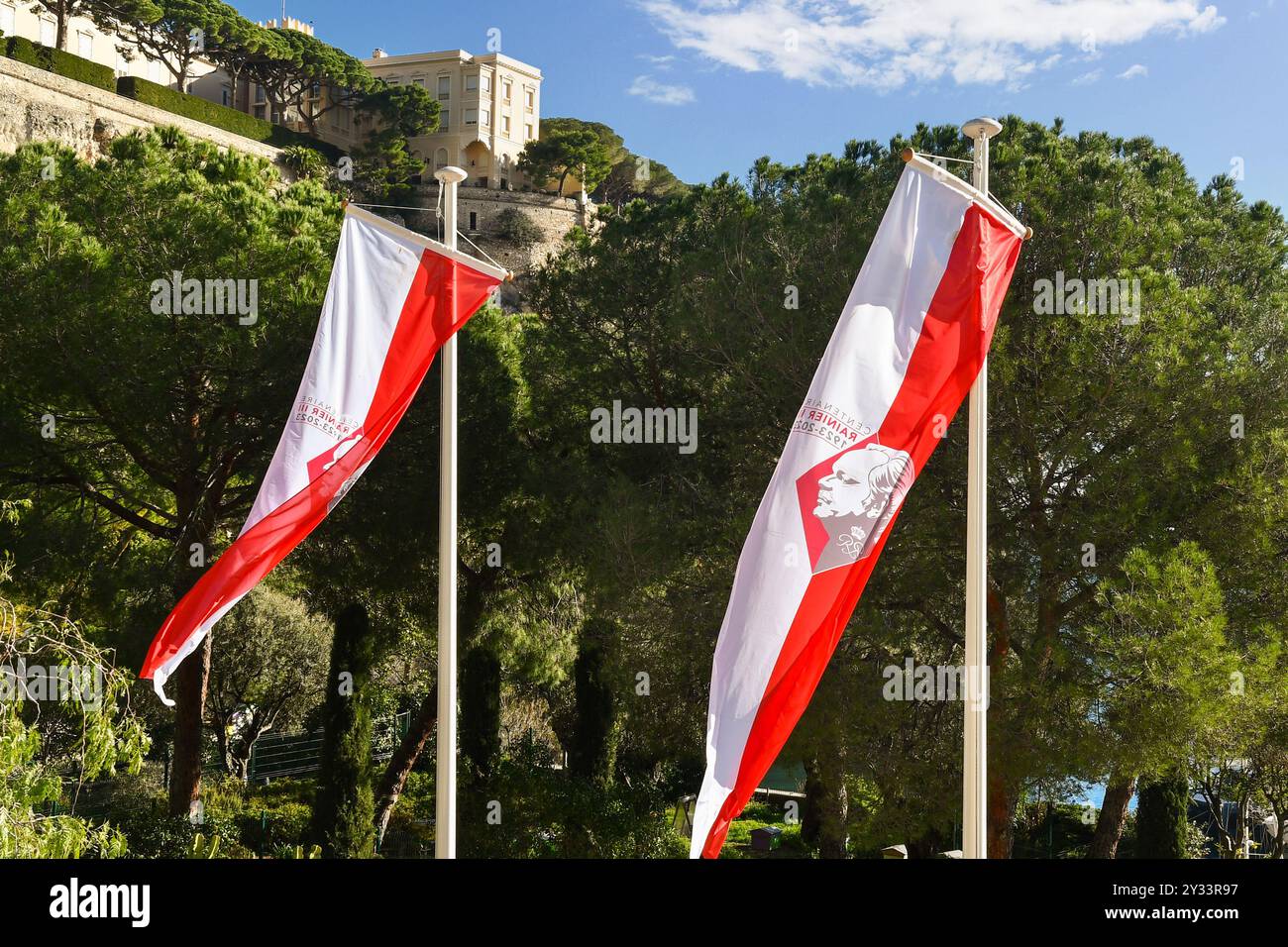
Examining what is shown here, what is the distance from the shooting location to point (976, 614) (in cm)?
647

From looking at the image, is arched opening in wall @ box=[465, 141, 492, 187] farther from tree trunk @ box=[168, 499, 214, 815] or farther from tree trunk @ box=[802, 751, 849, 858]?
tree trunk @ box=[802, 751, 849, 858]

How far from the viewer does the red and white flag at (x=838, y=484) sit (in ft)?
18.8

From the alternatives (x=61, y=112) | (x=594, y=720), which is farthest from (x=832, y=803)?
(x=61, y=112)

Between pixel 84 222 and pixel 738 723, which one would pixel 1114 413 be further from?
pixel 84 222

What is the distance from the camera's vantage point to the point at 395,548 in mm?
17578

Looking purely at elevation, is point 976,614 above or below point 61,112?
below

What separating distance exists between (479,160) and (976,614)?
74074 mm

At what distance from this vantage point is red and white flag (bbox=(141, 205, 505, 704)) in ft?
23.9

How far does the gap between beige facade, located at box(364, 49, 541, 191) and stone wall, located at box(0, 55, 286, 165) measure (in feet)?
88.6

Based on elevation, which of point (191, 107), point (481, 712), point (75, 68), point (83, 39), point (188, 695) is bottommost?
point (481, 712)

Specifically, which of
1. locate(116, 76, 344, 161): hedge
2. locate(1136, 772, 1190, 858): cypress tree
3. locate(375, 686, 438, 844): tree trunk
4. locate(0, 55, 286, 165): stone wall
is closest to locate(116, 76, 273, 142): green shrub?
locate(116, 76, 344, 161): hedge

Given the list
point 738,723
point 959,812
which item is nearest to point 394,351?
point 738,723

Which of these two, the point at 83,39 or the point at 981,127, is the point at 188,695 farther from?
the point at 83,39

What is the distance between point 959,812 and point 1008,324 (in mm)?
5341
